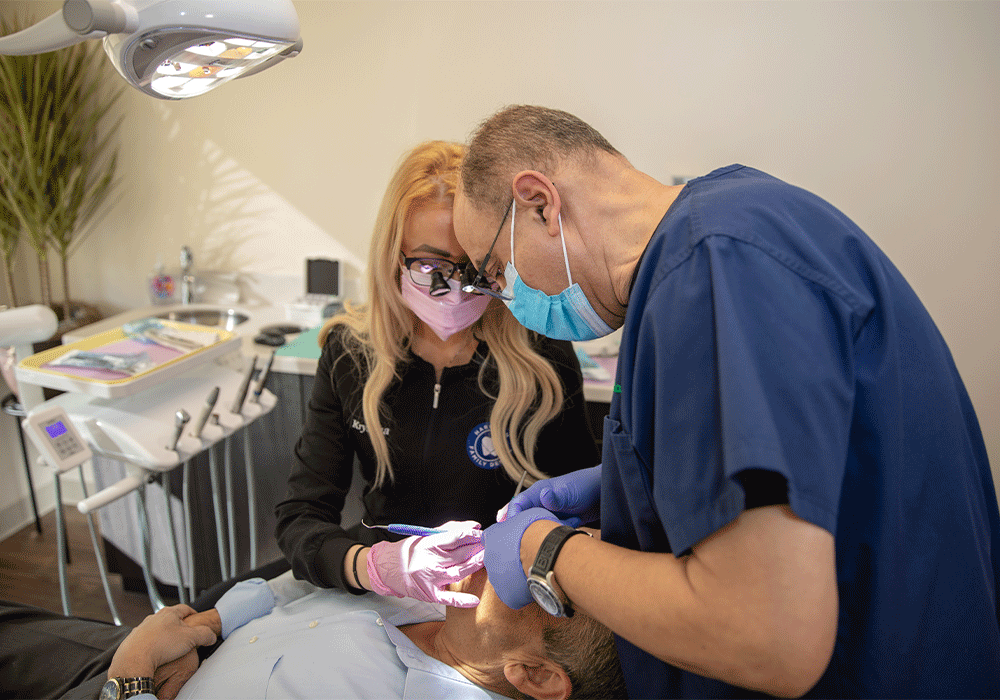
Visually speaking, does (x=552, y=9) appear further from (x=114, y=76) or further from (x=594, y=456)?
(x=114, y=76)

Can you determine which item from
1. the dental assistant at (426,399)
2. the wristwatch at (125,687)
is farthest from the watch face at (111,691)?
the dental assistant at (426,399)

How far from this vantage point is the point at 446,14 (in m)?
2.49

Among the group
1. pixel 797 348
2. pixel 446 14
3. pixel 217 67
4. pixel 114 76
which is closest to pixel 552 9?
pixel 446 14

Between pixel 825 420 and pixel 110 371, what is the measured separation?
1.60 meters

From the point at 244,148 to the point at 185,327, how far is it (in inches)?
49.4

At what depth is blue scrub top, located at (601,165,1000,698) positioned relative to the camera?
60cm

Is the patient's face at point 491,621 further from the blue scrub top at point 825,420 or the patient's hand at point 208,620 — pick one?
the patient's hand at point 208,620

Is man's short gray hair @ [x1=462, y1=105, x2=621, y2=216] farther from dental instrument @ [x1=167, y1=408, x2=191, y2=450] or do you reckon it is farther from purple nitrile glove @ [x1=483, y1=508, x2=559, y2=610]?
dental instrument @ [x1=167, y1=408, x2=191, y2=450]

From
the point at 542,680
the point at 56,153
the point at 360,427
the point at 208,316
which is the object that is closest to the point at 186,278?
the point at 208,316

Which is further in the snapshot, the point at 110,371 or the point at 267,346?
the point at 267,346

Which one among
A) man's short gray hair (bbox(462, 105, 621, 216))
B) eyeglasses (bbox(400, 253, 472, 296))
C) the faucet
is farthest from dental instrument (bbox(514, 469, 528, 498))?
the faucet

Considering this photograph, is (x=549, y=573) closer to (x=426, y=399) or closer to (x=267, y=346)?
(x=426, y=399)

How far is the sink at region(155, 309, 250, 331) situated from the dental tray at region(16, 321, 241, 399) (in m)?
Answer: 0.93

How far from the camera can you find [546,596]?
0.79 meters
